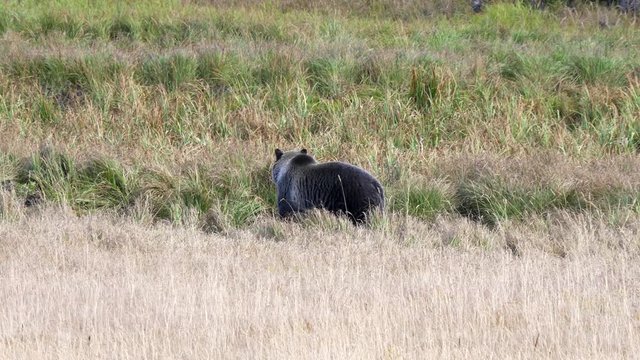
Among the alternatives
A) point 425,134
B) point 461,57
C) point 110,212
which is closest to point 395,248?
point 110,212

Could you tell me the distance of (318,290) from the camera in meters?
6.77

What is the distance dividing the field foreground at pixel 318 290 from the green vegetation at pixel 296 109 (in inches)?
40.6

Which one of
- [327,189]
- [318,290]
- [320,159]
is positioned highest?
[318,290]

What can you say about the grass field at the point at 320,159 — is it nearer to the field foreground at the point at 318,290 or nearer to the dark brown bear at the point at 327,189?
the field foreground at the point at 318,290

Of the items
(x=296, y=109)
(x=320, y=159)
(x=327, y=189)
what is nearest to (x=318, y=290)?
(x=327, y=189)

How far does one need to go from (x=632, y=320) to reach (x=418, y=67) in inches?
321

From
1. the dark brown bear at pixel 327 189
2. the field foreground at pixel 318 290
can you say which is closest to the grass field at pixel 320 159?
the field foreground at pixel 318 290

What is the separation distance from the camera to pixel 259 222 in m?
9.67

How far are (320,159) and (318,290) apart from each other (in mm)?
4998

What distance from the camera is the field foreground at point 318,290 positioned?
221 inches

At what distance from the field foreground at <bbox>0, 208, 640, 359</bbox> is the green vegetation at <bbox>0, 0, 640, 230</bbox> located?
40.6 inches

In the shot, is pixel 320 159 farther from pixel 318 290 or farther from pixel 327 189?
pixel 318 290

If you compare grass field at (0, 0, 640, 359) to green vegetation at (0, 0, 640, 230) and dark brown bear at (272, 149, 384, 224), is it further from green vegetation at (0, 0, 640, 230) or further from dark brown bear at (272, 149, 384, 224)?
dark brown bear at (272, 149, 384, 224)

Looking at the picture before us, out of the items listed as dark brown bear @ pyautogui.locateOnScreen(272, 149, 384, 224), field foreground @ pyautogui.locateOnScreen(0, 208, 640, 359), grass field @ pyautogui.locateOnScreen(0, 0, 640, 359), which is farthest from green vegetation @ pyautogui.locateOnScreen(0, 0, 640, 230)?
field foreground @ pyautogui.locateOnScreen(0, 208, 640, 359)
